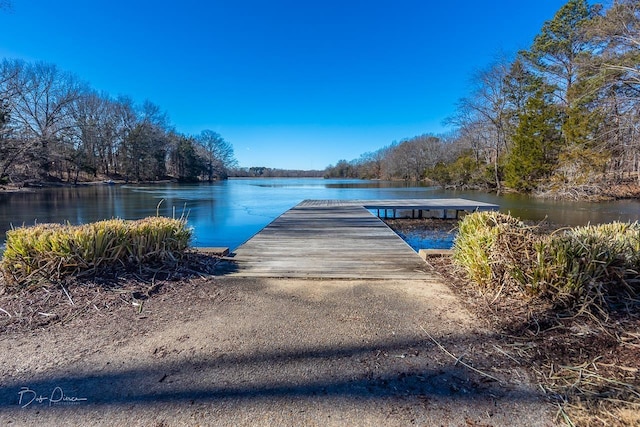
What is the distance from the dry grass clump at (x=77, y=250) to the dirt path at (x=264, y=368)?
72cm

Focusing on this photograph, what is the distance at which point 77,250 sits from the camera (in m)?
2.85

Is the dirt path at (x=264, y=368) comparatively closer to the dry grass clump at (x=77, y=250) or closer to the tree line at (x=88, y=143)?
the dry grass clump at (x=77, y=250)

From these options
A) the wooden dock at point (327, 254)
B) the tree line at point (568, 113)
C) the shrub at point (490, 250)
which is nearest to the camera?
the shrub at point (490, 250)

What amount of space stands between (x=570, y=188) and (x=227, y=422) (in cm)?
2090

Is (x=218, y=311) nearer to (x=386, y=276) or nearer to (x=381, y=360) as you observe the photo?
(x=381, y=360)

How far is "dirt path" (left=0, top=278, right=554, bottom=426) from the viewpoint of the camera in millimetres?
1416

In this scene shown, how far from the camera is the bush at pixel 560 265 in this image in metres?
2.35

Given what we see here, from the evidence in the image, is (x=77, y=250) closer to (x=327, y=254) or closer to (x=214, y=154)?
(x=327, y=254)

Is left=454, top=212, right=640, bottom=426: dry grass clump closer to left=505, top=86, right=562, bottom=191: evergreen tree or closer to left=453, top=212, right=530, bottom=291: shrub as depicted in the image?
left=453, top=212, right=530, bottom=291: shrub

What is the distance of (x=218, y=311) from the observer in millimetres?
2500
